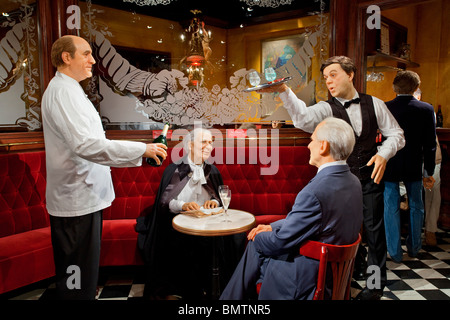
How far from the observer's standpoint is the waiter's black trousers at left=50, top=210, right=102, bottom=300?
191 cm

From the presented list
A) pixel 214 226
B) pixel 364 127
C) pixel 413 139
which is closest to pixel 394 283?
pixel 413 139

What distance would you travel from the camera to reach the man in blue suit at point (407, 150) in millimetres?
3350

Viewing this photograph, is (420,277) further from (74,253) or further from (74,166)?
(74,166)

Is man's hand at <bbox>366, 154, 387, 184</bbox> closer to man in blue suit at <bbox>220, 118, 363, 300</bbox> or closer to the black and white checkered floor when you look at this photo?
man in blue suit at <bbox>220, 118, 363, 300</bbox>

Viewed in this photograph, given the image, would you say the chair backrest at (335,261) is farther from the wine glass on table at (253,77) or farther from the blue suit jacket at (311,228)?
the wine glass on table at (253,77)

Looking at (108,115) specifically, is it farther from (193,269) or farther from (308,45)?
(308,45)

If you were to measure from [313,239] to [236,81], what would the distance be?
2.52 meters

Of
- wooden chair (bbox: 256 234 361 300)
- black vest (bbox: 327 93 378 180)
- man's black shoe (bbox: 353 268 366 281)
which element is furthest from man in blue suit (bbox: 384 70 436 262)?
wooden chair (bbox: 256 234 361 300)

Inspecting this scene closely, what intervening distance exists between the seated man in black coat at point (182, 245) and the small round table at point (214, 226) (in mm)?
286

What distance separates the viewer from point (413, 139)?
11.3ft

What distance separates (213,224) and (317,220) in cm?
79

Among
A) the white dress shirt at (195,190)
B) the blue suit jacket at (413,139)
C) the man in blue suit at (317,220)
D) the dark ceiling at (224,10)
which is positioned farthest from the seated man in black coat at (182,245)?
the blue suit jacket at (413,139)

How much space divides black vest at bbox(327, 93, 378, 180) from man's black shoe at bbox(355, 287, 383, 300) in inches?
36.2
